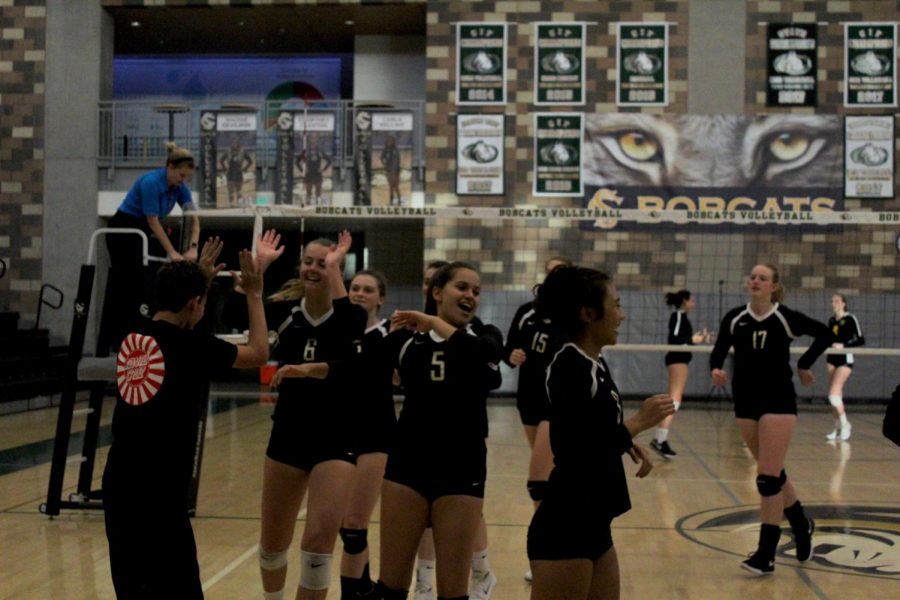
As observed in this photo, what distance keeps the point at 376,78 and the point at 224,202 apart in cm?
439

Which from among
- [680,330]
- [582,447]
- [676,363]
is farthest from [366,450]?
[680,330]

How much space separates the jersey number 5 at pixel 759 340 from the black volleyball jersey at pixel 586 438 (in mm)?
3388

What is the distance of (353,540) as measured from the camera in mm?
4801

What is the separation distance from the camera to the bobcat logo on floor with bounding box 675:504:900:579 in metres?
6.45

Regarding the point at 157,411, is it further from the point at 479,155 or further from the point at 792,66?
the point at 792,66

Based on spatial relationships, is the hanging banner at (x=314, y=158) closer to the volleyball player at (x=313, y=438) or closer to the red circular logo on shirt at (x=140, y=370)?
the volleyball player at (x=313, y=438)

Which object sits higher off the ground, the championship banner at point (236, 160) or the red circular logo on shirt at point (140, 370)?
the championship banner at point (236, 160)

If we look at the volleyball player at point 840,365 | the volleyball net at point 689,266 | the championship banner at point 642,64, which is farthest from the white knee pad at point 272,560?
the championship banner at point 642,64

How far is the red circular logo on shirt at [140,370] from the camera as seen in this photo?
3436mm

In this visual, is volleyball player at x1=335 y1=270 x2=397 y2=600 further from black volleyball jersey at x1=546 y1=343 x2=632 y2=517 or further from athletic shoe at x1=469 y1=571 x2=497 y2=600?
black volleyball jersey at x1=546 y1=343 x2=632 y2=517

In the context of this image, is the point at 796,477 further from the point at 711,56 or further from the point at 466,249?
the point at 711,56

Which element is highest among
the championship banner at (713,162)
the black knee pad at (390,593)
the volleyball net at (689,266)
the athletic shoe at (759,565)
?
the championship banner at (713,162)

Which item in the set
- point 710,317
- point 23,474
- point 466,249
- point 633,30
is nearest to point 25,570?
point 23,474

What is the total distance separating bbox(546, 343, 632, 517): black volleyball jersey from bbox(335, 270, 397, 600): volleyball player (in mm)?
1431
